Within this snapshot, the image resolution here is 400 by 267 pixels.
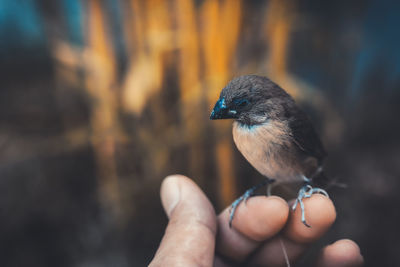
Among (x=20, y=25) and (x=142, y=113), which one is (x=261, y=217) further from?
(x=20, y=25)

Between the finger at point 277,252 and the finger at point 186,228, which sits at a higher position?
the finger at point 186,228

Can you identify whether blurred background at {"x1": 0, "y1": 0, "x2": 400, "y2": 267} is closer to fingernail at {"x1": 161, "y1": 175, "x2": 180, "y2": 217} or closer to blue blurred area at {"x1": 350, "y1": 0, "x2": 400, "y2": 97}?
blue blurred area at {"x1": 350, "y1": 0, "x2": 400, "y2": 97}

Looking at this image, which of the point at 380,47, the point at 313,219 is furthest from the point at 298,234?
the point at 380,47

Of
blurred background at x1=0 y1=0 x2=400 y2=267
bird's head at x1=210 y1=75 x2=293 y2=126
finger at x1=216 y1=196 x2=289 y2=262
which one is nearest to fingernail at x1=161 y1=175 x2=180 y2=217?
finger at x1=216 y1=196 x2=289 y2=262

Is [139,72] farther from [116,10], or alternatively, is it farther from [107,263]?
[107,263]

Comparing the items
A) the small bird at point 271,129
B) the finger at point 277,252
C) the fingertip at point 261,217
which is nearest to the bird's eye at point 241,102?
the small bird at point 271,129

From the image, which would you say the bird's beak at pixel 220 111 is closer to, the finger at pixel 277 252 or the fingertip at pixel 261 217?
the fingertip at pixel 261 217

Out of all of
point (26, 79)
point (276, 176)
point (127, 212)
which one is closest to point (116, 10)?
point (26, 79)

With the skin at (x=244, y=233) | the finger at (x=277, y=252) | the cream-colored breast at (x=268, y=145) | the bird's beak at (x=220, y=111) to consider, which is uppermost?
the bird's beak at (x=220, y=111)
